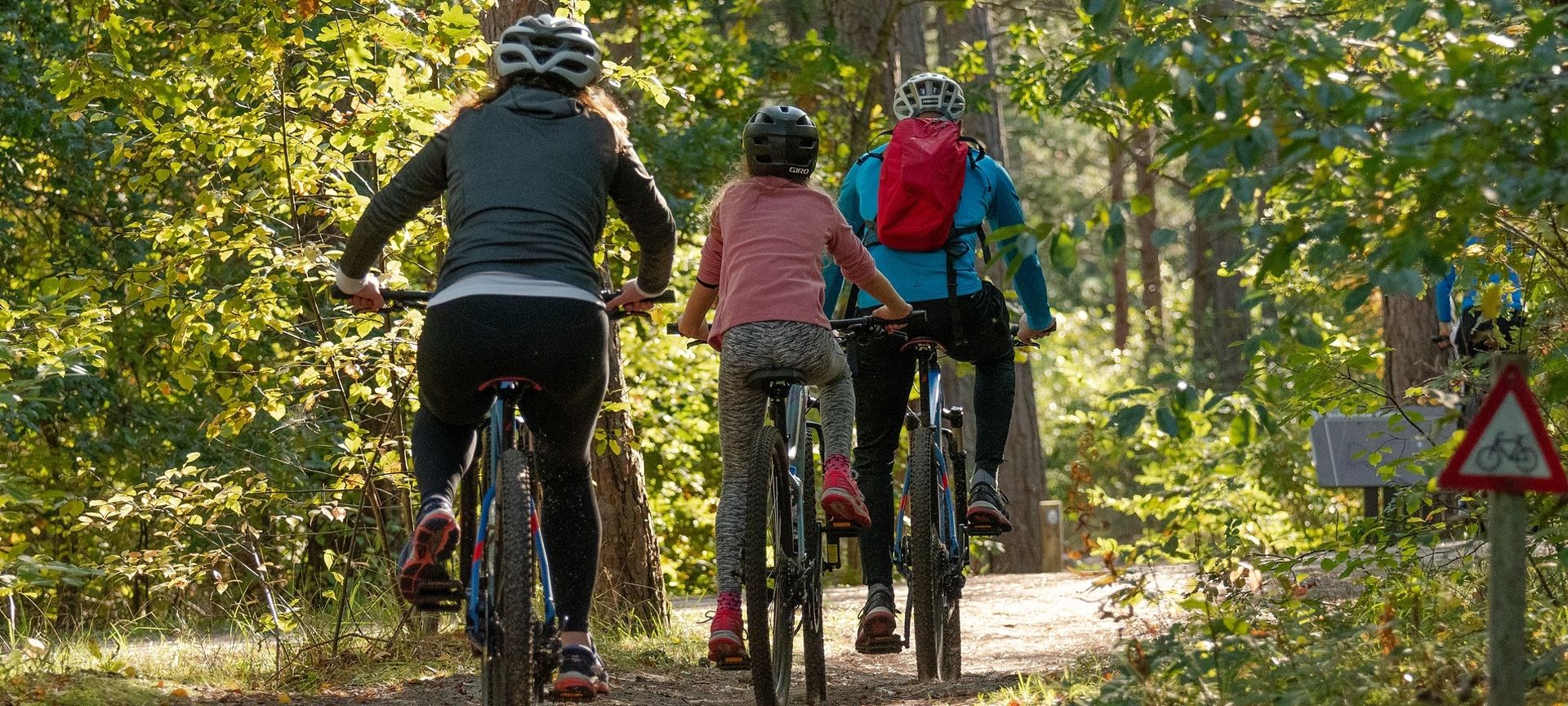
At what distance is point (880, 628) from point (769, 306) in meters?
1.45

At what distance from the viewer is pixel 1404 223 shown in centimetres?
337

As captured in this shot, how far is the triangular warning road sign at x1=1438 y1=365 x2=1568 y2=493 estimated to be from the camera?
3.19 meters

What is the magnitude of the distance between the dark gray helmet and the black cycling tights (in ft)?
3.85

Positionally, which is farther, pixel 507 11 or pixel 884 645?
pixel 507 11

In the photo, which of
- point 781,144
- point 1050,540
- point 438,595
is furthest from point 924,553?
point 1050,540

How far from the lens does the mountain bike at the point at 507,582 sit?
396 centimetres

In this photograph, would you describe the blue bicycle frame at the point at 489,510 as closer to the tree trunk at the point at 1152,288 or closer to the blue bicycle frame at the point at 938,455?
Answer: the blue bicycle frame at the point at 938,455

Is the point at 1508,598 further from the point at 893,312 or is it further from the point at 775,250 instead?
the point at 893,312

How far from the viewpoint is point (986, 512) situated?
6.25m

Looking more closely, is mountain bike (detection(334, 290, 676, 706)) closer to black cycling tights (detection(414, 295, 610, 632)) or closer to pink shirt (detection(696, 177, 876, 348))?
black cycling tights (detection(414, 295, 610, 632))

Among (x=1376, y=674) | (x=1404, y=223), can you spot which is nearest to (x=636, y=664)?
(x=1376, y=674)

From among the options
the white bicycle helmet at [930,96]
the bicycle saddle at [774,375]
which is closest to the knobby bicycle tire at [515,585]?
the bicycle saddle at [774,375]

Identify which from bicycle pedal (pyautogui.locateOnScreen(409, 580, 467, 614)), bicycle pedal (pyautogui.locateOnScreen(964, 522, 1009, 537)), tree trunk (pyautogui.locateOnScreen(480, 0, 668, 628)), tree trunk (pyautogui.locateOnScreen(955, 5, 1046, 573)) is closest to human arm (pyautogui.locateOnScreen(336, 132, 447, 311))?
bicycle pedal (pyautogui.locateOnScreen(409, 580, 467, 614))

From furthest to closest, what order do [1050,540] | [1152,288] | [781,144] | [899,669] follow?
[1152,288] < [1050,540] < [899,669] < [781,144]
